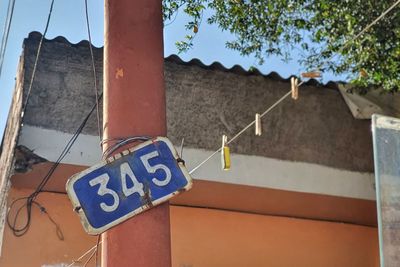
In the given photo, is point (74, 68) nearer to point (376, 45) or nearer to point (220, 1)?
point (220, 1)

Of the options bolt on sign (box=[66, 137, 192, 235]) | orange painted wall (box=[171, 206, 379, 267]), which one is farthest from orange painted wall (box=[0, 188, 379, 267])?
bolt on sign (box=[66, 137, 192, 235])

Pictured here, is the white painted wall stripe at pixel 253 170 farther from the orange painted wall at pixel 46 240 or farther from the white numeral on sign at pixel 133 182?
the white numeral on sign at pixel 133 182

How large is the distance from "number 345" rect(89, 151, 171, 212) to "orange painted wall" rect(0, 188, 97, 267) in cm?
299

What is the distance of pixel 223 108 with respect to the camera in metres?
6.58

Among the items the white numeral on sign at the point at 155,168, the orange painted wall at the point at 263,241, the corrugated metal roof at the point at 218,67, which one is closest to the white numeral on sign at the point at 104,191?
the white numeral on sign at the point at 155,168

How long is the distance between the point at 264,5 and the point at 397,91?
1.77 metres

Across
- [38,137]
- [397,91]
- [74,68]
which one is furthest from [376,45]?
[38,137]

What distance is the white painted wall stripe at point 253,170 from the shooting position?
586cm

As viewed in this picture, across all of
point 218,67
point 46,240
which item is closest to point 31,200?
point 46,240

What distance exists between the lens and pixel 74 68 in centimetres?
619

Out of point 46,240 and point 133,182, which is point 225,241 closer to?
point 46,240

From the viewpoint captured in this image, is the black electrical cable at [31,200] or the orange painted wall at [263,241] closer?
the black electrical cable at [31,200]

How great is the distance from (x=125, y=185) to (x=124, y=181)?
0.07 feet

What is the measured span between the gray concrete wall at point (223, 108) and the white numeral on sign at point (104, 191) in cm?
306
